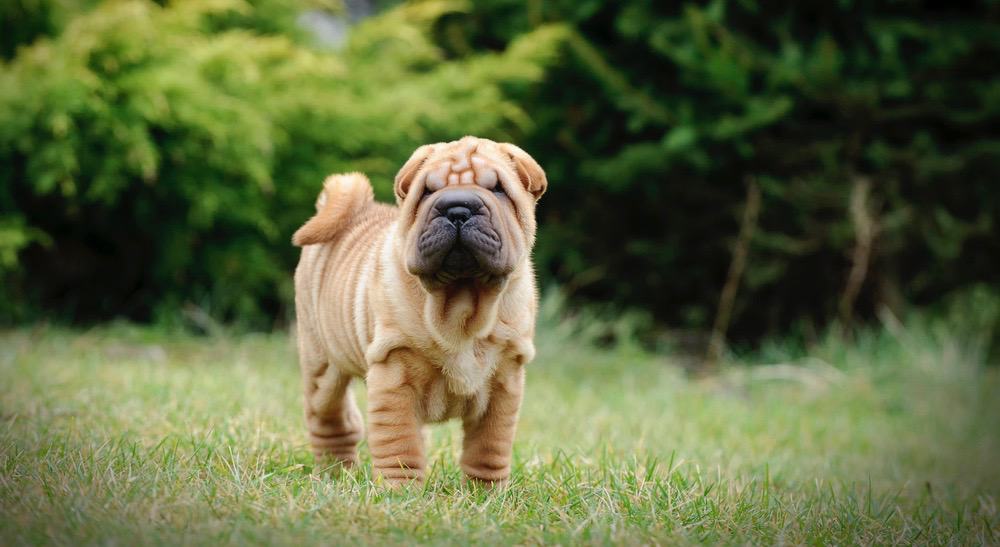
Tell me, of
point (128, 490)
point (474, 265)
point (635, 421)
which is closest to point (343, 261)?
point (474, 265)

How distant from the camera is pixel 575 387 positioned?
23.2 ft

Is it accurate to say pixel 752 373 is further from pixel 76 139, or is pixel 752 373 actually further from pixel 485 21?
pixel 76 139

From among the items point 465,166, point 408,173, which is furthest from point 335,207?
point 465,166

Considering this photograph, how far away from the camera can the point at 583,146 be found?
354 inches

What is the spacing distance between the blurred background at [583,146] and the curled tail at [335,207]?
2.96 m

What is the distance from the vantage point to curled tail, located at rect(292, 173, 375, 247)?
3.93 m

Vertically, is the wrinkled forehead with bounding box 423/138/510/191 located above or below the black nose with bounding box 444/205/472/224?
above

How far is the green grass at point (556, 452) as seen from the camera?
283 centimetres

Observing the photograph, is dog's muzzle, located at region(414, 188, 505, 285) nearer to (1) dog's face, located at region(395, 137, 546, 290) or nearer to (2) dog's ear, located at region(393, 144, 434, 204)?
(1) dog's face, located at region(395, 137, 546, 290)

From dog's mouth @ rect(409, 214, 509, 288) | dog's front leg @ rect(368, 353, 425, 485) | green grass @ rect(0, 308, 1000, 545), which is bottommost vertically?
green grass @ rect(0, 308, 1000, 545)

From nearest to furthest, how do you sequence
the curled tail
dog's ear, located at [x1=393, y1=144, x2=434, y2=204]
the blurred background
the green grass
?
the green grass → dog's ear, located at [x1=393, y1=144, x2=434, y2=204] → the curled tail → the blurred background

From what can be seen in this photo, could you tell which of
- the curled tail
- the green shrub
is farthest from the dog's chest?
the green shrub

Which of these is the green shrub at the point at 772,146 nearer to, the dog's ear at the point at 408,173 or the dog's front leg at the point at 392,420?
the dog's ear at the point at 408,173

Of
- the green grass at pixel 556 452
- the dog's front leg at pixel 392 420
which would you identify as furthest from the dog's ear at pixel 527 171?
the green grass at pixel 556 452
